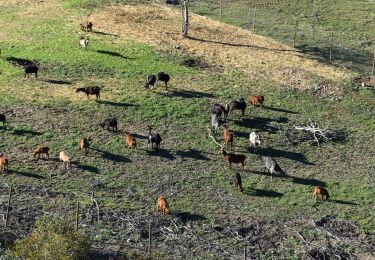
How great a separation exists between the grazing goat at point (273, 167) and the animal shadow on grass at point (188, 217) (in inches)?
200

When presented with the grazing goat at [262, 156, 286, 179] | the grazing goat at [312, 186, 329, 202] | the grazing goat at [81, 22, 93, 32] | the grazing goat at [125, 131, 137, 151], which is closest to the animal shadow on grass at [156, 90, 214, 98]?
the grazing goat at [125, 131, 137, 151]

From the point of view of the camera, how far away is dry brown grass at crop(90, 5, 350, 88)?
42.9m

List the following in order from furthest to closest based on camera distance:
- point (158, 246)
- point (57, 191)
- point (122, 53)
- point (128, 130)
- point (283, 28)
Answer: point (283, 28), point (122, 53), point (128, 130), point (57, 191), point (158, 246)

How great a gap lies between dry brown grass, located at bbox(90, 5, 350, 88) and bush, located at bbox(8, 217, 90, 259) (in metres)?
23.4

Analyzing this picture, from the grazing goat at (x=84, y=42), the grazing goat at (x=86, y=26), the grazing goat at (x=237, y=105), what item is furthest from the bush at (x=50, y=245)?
the grazing goat at (x=86, y=26)

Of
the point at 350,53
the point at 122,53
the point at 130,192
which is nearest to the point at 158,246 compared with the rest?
the point at 130,192

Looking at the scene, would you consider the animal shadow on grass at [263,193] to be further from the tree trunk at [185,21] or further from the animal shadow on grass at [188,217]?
the tree trunk at [185,21]

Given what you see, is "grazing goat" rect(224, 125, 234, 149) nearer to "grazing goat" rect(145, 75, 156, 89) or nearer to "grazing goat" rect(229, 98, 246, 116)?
"grazing goat" rect(229, 98, 246, 116)

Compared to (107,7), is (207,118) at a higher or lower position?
lower

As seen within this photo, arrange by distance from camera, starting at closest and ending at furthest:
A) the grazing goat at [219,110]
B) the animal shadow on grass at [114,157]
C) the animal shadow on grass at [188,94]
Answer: the animal shadow on grass at [114,157]
the grazing goat at [219,110]
the animal shadow on grass at [188,94]

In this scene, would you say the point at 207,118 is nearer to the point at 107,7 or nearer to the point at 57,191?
the point at 57,191

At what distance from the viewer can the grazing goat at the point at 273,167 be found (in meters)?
30.7

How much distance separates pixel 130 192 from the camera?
94.1ft

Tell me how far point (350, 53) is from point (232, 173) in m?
20.7
